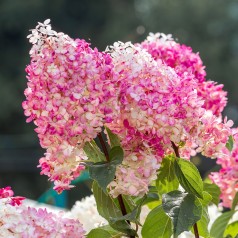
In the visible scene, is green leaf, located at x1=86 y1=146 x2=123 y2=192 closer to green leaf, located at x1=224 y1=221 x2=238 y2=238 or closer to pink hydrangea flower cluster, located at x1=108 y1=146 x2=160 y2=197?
pink hydrangea flower cluster, located at x1=108 y1=146 x2=160 y2=197

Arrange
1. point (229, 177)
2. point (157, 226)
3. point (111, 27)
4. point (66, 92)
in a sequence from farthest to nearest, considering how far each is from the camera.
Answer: point (111, 27) → point (229, 177) → point (157, 226) → point (66, 92)

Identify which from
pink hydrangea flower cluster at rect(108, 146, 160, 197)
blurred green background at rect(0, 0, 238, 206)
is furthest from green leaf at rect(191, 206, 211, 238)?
blurred green background at rect(0, 0, 238, 206)

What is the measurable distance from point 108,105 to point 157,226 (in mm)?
185

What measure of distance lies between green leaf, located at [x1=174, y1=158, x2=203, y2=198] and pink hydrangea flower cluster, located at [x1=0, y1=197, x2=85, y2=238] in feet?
0.43

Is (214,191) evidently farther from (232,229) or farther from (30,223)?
(30,223)

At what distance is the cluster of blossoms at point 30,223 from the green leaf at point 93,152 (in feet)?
0.27


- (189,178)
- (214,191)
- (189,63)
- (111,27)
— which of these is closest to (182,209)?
(189,178)

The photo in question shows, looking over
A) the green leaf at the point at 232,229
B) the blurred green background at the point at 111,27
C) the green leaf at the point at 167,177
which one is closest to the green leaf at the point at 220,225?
the green leaf at the point at 232,229

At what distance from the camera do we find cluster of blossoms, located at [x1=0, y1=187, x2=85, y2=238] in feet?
3.40

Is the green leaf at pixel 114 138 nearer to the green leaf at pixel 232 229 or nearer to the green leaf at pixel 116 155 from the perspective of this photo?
the green leaf at pixel 116 155

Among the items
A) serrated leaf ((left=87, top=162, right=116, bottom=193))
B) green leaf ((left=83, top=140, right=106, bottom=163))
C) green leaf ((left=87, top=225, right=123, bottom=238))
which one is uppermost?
green leaf ((left=83, top=140, right=106, bottom=163))

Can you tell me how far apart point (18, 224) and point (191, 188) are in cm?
21

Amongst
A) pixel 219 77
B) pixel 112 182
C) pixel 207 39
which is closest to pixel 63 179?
pixel 112 182

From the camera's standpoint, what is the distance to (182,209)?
3.55 ft
